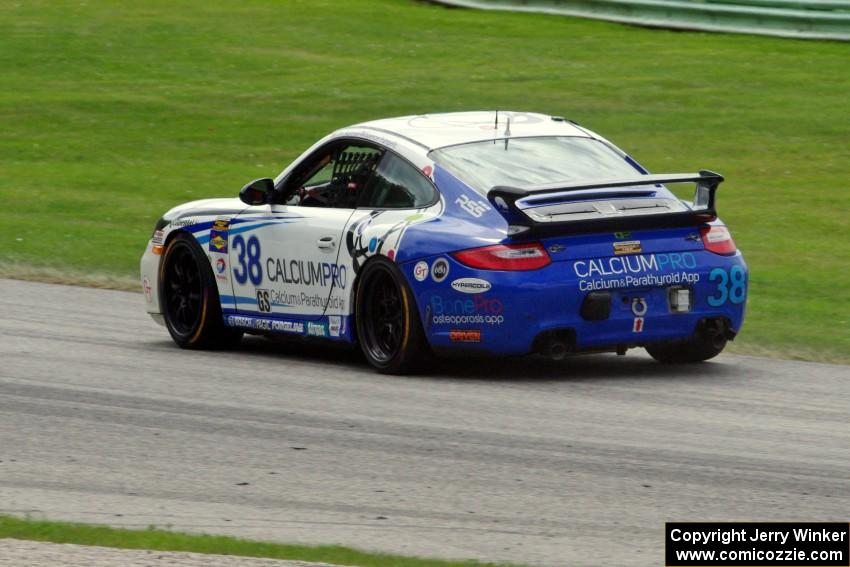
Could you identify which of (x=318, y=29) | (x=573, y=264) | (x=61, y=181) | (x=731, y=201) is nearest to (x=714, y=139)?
(x=731, y=201)

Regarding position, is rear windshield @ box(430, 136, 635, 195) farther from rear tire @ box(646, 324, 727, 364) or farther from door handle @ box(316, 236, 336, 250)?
rear tire @ box(646, 324, 727, 364)

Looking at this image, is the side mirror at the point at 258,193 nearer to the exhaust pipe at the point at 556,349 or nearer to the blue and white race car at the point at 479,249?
the blue and white race car at the point at 479,249

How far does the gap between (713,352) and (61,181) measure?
12071 millimetres

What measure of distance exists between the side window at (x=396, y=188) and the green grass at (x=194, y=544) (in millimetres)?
3886

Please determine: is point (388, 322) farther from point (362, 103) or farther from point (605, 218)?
point (362, 103)

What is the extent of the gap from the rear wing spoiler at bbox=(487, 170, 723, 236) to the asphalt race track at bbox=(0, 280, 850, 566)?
34.6 inches

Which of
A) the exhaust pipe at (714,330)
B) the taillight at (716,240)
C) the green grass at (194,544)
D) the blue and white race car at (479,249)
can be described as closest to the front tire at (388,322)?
the blue and white race car at (479,249)

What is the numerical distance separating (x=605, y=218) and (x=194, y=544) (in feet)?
13.0

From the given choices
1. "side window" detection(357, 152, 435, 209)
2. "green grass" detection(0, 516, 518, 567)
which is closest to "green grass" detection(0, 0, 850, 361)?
"side window" detection(357, 152, 435, 209)

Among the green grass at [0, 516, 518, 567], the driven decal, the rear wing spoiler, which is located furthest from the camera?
the driven decal

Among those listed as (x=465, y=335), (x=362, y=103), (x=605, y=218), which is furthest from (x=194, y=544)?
(x=362, y=103)

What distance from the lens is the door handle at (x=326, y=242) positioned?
10.1 meters

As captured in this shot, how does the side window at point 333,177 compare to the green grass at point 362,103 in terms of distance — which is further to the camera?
the green grass at point 362,103

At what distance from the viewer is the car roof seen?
10195 millimetres
